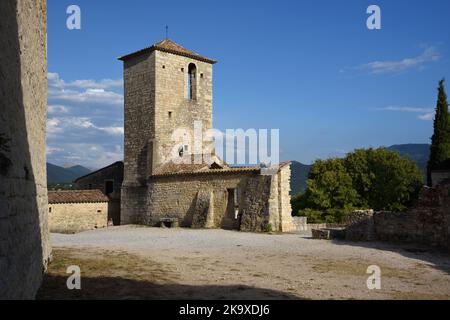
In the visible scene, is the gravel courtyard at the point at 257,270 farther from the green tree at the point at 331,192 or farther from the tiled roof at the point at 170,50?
the green tree at the point at 331,192

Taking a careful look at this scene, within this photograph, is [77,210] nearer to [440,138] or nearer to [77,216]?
[77,216]

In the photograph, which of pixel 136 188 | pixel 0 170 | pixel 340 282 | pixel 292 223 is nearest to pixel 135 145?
pixel 136 188

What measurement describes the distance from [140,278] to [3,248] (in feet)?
14.7

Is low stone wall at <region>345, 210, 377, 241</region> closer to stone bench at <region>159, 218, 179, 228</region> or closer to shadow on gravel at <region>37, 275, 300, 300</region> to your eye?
shadow on gravel at <region>37, 275, 300, 300</region>

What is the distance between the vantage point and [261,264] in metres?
11.2

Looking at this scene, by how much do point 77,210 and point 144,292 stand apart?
20.7 m

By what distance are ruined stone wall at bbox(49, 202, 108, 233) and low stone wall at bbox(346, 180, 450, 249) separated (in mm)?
16456

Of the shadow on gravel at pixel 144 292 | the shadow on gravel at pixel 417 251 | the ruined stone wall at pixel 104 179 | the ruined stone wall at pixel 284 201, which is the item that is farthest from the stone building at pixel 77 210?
the shadow on gravel at pixel 144 292

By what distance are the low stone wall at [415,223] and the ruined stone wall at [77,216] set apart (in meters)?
16.5

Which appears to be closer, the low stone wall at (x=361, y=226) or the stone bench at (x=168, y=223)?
the low stone wall at (x=361, y=226)

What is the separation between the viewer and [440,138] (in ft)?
124

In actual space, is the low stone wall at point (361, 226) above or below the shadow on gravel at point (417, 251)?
above

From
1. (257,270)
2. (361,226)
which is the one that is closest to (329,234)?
(361,226)

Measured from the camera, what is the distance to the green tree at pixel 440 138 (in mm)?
37625
